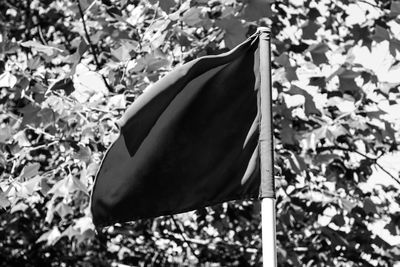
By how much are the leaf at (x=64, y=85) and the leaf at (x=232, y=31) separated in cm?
103

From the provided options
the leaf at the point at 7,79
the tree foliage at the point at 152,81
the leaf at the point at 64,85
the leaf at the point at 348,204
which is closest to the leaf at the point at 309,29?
the tree foliage at the point at 152,81

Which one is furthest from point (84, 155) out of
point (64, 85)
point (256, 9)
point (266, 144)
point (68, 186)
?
point (266, 144)

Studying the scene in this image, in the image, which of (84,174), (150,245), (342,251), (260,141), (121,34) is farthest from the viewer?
(150,245)

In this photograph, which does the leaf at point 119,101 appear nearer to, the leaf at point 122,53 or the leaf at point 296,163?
the leaf at point 122,53

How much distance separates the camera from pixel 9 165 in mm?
5508

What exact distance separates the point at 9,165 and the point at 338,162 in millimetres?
2666

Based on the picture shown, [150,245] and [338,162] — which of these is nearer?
[338,162]

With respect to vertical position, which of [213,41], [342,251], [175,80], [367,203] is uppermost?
[213,41]

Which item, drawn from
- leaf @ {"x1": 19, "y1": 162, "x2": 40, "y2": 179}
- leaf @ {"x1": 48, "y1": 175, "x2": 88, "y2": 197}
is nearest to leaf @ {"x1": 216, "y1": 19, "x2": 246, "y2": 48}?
leaf @ {"x1": 48, "y1": 175, "x2": 88, "y2": 197}

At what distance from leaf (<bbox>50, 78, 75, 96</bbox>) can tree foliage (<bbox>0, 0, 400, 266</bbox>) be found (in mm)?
10

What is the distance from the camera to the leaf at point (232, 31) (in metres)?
4.55

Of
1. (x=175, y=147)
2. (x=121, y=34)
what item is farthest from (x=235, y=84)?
(x=121, y=34)

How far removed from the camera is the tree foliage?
480 cm

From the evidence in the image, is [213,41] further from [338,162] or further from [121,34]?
[338,162]
